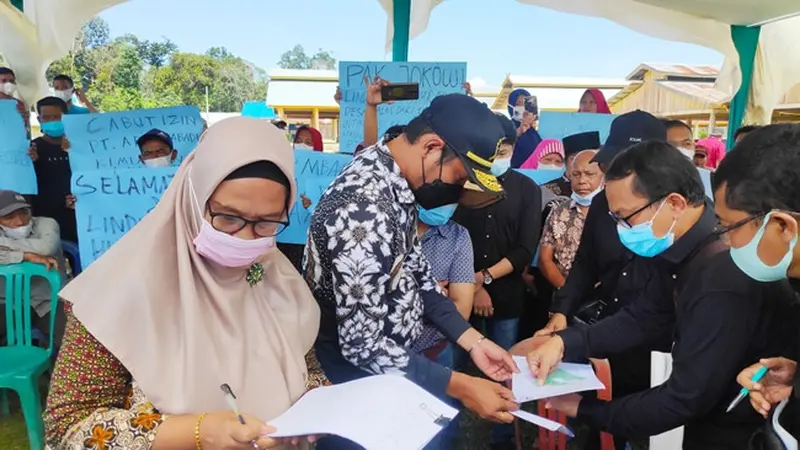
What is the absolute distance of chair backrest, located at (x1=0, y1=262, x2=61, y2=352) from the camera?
3.00 metres

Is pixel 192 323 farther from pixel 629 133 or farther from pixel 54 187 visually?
pixel 54 187

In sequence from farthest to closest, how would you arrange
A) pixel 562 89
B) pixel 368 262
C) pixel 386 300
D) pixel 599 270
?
1. pixel 562 89
2. pixel 599 270
3. pixel 386 300
4. pixel 368 262

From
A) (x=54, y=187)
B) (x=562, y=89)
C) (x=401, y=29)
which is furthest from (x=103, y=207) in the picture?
(x=562, y=89)

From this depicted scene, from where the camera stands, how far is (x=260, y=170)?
1317 millimetres

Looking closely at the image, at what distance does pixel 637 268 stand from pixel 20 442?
3328 mm

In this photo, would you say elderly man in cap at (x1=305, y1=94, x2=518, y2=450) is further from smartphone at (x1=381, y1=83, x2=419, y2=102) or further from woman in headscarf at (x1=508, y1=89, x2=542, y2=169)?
woman in headscarf at (x1=508, y1=89, x2=542, y2=169)

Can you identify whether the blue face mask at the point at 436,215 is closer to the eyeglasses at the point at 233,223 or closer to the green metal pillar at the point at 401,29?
the eyeglasses at the point at 233,223

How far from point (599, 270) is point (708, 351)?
1149mm

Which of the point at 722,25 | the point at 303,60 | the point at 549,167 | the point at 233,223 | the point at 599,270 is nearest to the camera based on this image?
the point at 233,223

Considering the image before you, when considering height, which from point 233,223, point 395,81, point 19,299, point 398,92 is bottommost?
point 19,299

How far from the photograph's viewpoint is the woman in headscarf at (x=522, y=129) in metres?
4.60

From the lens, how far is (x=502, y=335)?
3.15 metres

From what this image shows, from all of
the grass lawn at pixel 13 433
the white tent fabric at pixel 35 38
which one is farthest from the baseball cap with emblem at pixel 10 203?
the white tent fabric at pixel 35 38

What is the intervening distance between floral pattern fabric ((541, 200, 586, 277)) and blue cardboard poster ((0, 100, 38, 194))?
3212mm
